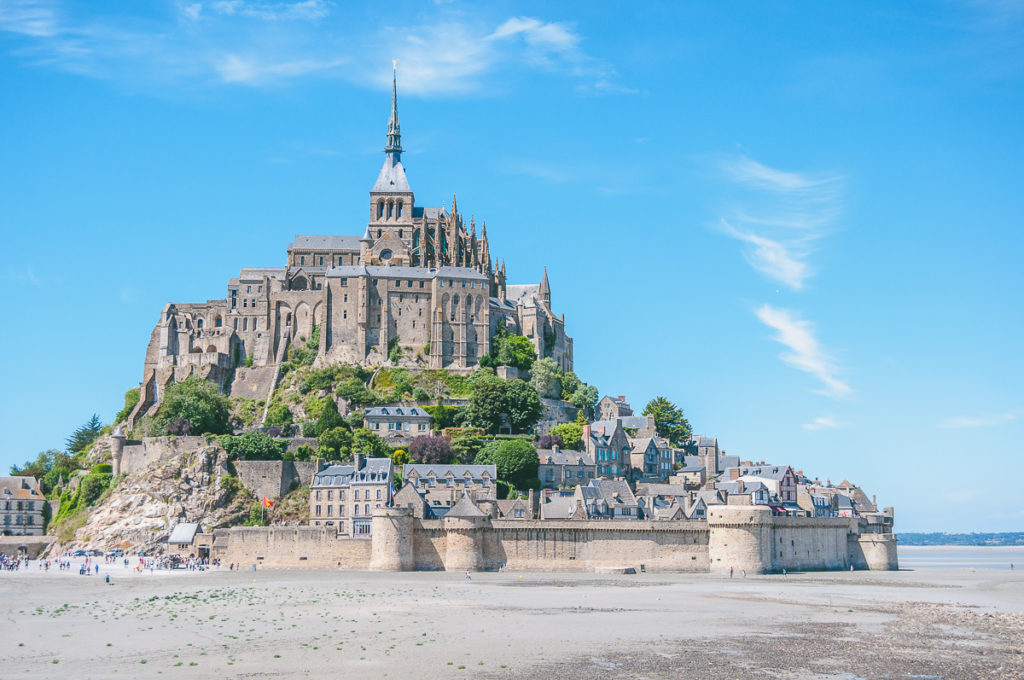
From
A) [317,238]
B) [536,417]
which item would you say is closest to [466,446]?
[536,417]

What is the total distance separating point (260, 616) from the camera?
40219mm

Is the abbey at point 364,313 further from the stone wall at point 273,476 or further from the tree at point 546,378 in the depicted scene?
the stone wall at point 273,476

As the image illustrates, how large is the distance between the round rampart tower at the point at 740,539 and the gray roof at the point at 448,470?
16641mm

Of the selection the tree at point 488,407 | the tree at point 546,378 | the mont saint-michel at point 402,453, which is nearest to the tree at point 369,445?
the mont saint-michel at point 402,453

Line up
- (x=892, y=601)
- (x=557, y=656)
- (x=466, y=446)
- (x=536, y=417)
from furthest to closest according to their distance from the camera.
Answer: (x=536, y=417) → (x=466, y=446) → (x=892, y=601) → (x=557, y=656)

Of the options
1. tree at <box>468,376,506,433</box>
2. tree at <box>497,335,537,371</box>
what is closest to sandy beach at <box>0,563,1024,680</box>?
tree at <box>468,376,506,433</box>

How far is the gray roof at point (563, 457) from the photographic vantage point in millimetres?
79312

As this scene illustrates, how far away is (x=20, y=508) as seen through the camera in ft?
261

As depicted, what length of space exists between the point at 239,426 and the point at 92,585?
37.6m

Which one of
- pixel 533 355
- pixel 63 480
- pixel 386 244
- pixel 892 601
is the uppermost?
pixel 386 244

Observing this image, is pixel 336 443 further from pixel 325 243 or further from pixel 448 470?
pixel 325 243

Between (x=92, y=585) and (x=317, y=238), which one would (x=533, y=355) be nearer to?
(x=317, y=238)

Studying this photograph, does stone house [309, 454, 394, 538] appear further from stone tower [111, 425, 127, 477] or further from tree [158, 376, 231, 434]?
tree [158, 376, 231, 434]

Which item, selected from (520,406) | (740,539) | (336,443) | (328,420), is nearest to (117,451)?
(328,420)
